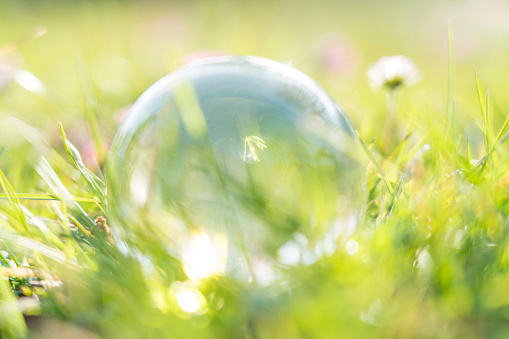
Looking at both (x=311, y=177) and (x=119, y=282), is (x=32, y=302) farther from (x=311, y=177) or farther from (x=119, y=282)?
(x=311, y=177)

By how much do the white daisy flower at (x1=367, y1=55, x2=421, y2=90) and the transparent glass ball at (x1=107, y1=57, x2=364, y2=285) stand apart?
0.55m

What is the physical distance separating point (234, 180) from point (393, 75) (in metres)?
0.76

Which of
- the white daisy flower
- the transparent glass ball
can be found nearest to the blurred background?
the white daisy flower

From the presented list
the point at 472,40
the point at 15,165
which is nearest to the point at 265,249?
the point at 15,165

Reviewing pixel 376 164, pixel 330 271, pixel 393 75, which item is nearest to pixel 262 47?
pixel 393 75

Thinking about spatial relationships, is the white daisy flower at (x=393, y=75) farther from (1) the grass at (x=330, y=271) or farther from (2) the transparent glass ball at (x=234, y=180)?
(2) the transparent glass ball at (x=234, y=180)

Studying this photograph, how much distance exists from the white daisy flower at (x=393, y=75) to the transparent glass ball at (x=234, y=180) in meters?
0.55

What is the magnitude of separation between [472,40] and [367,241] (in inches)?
93.4

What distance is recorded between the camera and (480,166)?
35.5 inches

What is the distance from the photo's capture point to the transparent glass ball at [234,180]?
698 mm

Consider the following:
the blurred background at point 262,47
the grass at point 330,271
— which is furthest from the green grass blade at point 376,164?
the blurred background at point 262,47

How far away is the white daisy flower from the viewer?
4.21 feet

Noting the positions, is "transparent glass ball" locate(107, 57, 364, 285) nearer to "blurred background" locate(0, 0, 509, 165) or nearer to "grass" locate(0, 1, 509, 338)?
"grass" locate(0, 1, 509, 338)

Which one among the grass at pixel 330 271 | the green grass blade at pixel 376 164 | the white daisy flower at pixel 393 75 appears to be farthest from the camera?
the white daisy flower at pixel 393 75
